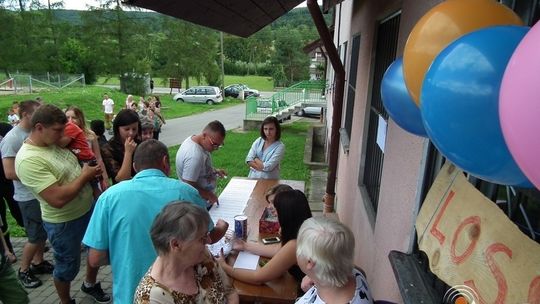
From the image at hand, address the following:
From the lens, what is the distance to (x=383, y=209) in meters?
2.44

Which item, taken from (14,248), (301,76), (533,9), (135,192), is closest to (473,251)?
(533,9)

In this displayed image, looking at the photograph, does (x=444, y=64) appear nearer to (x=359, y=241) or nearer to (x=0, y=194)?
(x=359, y=241)

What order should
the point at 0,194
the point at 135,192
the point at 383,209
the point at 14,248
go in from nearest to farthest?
1. the point at 135,192
2. the point at 383,209
3. the point at 0,194
4. the point at 14,248

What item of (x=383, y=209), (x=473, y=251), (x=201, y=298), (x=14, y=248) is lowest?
(x=14, y=248)

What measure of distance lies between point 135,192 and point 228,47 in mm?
64506

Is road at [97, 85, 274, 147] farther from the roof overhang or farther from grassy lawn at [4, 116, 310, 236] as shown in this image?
the roof overhang

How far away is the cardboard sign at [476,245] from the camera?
88cm

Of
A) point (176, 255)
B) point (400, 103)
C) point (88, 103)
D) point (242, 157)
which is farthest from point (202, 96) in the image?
point (400, 103)

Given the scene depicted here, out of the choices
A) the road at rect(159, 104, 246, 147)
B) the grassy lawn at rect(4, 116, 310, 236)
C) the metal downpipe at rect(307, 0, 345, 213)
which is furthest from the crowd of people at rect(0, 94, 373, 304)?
the road at rect(159, 104, 246, 147)

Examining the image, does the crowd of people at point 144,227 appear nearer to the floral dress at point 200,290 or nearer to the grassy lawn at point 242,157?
the floral dress at point 200,290

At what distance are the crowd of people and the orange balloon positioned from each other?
0.85m

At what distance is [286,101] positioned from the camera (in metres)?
19.0

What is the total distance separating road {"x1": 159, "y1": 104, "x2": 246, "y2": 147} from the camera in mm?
14172

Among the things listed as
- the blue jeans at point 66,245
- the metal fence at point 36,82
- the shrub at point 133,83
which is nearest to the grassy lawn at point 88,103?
the shrub at point 133,83
